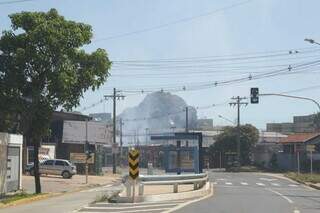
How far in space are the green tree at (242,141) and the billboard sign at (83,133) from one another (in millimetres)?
33522

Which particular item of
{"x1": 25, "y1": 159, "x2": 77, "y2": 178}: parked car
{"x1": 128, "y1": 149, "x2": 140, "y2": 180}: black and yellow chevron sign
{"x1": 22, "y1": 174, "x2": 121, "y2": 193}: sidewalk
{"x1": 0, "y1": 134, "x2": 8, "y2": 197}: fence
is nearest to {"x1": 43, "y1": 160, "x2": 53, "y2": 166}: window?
{"x1": 25, "y1": 159, "x2": 77, "y2": 178}: parked car

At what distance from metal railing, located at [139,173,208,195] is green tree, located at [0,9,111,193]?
5646 millimetres

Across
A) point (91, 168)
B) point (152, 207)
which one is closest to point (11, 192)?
point (152, 207)

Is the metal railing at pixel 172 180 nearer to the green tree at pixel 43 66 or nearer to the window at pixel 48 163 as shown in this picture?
the green tree at pixel 43 66

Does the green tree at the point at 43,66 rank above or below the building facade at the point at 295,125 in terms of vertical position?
below

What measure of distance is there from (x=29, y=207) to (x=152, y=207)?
4.48 metres

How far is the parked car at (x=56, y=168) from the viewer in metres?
62.1

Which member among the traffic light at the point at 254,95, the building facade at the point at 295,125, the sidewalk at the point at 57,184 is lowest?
the sidewalk at the point at 57,184

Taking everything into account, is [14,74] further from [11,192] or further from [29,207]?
[29,207]

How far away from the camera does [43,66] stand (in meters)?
30.5

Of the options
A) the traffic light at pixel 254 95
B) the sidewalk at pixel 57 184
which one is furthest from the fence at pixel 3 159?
the traffic light at pixel 254 95

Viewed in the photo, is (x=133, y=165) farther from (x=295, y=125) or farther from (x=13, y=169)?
(x=295, y=125)

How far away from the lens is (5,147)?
101ft

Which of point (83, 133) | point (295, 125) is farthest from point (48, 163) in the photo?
point (295, 125)
